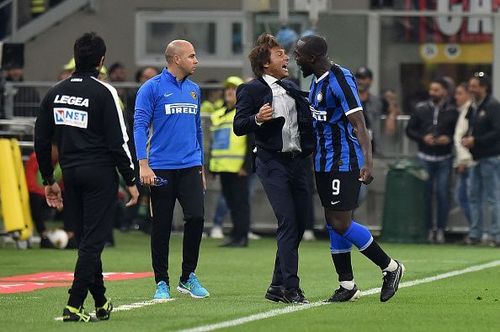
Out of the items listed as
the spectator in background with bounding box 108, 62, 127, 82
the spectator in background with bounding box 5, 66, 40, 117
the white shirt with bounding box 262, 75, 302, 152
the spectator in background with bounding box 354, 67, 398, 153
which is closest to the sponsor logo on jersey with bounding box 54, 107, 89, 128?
the white shirt with bounding box 262, 75, 302, 152

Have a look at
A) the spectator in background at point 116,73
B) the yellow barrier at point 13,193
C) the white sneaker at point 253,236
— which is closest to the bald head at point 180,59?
the yellow barrier at point 13,193

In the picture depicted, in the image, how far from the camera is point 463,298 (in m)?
12.4

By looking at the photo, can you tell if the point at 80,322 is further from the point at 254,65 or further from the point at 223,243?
the point at 223,243

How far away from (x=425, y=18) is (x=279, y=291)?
11.7m

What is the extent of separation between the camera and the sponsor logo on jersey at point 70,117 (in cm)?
1061

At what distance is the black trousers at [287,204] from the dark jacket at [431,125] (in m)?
9.37

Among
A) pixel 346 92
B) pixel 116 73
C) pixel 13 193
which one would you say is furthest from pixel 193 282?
pixel 116 73

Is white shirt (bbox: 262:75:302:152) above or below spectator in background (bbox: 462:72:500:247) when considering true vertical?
above

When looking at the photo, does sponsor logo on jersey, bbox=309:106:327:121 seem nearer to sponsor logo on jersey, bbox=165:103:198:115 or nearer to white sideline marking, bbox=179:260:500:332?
sponsor logo on jersey, bbox=165:103:198:115

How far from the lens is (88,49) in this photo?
416 inches

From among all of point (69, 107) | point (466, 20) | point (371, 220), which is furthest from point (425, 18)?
point (69, 107)

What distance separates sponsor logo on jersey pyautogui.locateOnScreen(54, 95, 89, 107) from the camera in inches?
418

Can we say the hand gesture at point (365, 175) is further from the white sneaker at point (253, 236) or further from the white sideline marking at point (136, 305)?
the white sneaker at point (253, 236)

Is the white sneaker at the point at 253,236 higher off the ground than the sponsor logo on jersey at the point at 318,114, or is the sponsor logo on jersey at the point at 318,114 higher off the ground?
the sponsor logo on jersey at the point at 318,114
